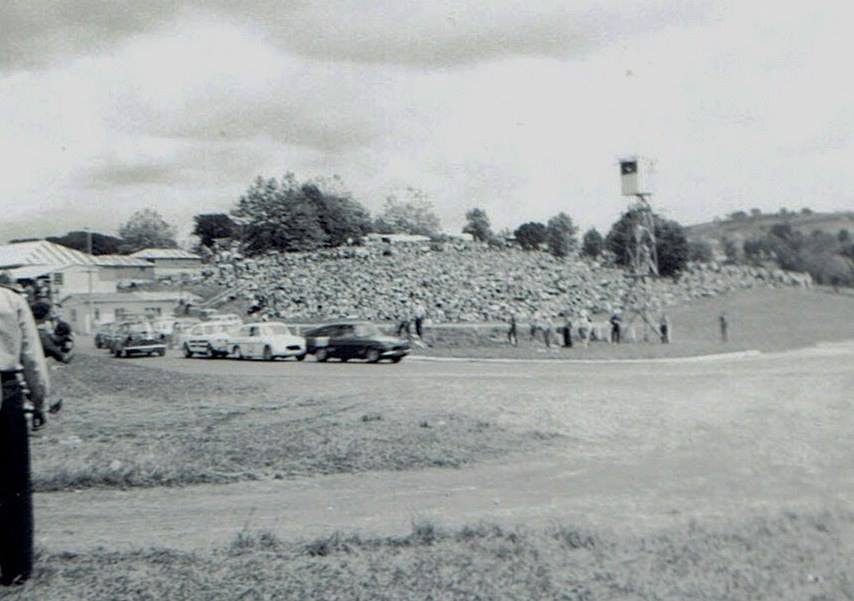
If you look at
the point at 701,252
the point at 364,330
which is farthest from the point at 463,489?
the point at 364,330

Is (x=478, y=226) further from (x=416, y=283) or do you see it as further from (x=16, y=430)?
(x=16, y=430)

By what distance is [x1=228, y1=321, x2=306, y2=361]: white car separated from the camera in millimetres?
33062

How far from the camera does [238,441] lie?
11.0 metres

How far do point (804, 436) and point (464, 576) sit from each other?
7776 mm

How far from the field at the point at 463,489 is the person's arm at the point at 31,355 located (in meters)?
1.12

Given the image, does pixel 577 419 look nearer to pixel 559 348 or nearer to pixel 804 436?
pixel 804 436

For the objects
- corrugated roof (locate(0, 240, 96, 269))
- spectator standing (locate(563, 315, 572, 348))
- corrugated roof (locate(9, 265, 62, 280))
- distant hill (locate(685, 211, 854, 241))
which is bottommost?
spectator standing (locate(563, 315, 572, 348))

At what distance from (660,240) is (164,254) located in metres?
62.1

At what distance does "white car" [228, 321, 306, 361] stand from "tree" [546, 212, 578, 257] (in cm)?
4341

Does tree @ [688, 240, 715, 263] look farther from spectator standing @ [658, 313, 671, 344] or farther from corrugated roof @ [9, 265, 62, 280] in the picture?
spectator standing @ [658, 313, 671, 344]

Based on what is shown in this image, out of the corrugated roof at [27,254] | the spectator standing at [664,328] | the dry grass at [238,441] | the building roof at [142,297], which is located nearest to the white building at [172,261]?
the building roof at [142,297]

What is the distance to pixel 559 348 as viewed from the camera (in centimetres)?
3541

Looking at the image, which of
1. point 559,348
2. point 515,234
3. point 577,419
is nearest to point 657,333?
point 559,348

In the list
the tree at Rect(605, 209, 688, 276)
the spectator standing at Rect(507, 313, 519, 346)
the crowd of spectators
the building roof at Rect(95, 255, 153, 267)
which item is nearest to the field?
the tree at Rect(605, 209, 688, 276)
